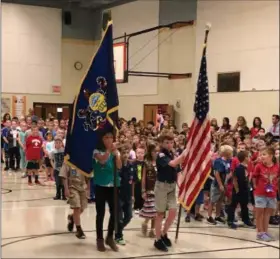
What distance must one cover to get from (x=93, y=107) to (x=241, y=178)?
3.58 meters

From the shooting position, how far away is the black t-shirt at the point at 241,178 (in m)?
6.62

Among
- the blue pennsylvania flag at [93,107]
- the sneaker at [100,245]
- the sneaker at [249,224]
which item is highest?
the blue pennsylvania flag at [93,107]

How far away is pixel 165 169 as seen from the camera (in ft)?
17.3

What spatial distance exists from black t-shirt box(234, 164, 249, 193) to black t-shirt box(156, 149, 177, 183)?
1.58 meters

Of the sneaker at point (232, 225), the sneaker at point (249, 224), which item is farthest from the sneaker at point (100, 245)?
the sneaker at point (249, 224)

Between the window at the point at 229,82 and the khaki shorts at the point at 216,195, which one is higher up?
the window at the point at 229,82

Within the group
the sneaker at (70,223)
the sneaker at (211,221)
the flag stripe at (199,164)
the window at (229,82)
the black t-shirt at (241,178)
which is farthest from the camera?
the window at (229,82)

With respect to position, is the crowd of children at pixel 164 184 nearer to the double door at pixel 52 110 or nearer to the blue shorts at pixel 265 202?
the blue shorts at pixel 265 202

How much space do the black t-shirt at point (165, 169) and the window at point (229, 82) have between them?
32.2ft

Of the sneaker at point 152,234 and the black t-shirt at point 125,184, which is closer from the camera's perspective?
the black t-shirt at point 125,184

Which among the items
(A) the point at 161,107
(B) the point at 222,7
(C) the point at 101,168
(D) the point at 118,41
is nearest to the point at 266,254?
(C) the point at 101,168

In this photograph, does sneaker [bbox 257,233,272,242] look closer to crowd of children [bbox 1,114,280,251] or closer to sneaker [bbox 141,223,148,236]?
crowd of children [bbox 1,114,280,251]

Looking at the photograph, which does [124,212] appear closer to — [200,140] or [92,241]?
[92,241]

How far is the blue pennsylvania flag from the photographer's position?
11.7ft
